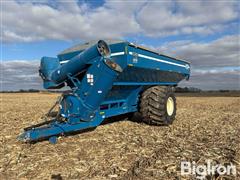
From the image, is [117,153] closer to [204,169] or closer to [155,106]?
[204,169]

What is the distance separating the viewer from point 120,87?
320 inches

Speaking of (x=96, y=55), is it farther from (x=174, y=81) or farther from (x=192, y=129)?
(x=174, y=81)

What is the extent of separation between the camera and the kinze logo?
15.5 feet

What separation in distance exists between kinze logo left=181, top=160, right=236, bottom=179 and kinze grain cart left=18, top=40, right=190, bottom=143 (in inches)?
108

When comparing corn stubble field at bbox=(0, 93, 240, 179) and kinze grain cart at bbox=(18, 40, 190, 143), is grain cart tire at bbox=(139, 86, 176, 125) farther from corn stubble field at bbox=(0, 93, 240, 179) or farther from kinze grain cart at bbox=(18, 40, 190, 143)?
corn stubble field at bbox=(0, 93, 240, 179)

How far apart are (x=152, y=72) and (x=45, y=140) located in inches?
155

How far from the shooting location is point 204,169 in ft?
16.1

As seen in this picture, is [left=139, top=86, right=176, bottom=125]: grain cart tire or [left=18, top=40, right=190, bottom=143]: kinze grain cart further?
[left=139, top=86, right=176, bottom=125]: grain cart tire

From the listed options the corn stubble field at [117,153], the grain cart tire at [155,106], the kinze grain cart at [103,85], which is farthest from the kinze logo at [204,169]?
the grain cart tire at [155,106]

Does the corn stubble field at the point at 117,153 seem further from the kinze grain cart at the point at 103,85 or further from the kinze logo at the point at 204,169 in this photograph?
the kinze grain cart at the point at 103,85

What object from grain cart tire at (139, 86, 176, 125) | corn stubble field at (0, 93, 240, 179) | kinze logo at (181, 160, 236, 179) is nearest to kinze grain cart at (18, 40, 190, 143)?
grain cart tire at (139, 86, 176, 125)

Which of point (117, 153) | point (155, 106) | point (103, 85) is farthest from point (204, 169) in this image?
point (155, 106)

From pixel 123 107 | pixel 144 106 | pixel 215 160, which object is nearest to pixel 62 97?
pixel 123 107

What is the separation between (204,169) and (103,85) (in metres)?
3.08
